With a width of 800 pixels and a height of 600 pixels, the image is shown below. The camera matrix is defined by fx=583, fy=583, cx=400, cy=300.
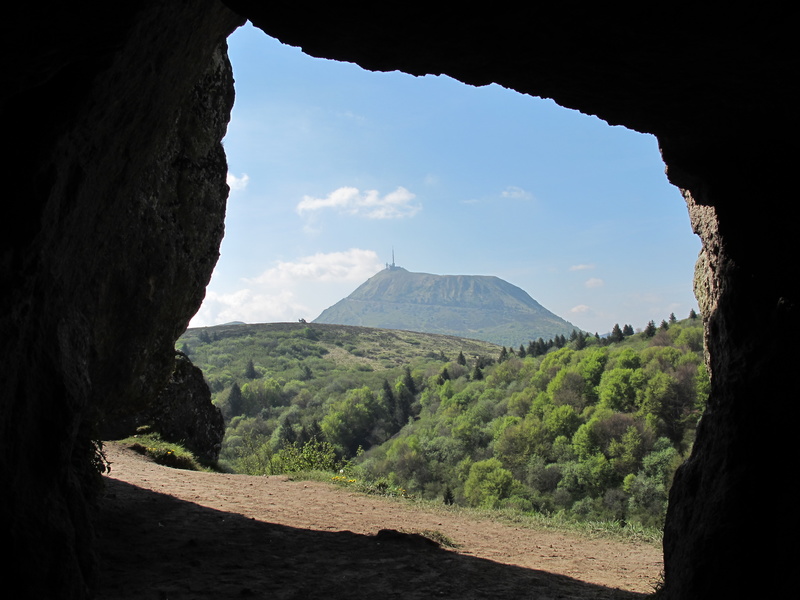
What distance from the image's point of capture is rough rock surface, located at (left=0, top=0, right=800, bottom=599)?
139 inches

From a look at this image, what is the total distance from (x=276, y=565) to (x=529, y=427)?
70.1 meters

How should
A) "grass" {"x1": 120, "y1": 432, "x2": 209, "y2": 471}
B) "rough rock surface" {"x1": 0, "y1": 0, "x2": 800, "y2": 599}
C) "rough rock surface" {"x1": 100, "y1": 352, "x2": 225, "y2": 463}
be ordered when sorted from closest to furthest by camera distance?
"rough rock surface" {"x1": 0, "y1": 0, "x2": 800, "y2": 599} → "grass" {"x1": 120, "y1": 432, "x2": 209, "y2": 471} → "rough rock surface" {"x1": 100, "y1": 352, "x2": 225, "y2": 463}

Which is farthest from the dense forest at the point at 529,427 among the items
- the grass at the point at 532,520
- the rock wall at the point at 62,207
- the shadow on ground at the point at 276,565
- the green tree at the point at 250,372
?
the green tree at the point at 250,372

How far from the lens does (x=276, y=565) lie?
7.55 meters

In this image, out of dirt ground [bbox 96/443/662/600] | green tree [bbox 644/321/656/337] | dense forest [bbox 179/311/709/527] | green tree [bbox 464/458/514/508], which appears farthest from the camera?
green tree [bbox 644/321/656/337]

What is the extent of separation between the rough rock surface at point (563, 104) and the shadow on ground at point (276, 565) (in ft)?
6.40

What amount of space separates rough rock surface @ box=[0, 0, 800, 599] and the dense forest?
22645 millimetres

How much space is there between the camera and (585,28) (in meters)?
3.46

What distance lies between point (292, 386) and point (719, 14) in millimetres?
144850

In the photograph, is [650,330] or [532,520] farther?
[650,330]

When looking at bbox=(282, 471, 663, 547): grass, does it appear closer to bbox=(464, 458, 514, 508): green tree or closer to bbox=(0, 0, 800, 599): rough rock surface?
bbox=(0, 0, 800, 599): rough rock surface

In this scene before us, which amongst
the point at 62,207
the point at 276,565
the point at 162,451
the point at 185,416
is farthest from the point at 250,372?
the point at 62,207

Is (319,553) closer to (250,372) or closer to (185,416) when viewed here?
(185,416)

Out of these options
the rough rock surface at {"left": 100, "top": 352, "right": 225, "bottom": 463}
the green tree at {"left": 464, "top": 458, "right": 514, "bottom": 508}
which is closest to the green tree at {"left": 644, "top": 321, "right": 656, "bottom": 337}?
the green tree at {"left": 464, "top": 458, "right": 514, "bottom": 508}
